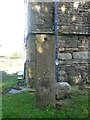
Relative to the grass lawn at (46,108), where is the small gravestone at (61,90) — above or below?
above

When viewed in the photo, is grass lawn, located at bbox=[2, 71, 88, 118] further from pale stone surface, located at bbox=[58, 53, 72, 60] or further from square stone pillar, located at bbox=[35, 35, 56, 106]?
pale stone surface, located at bbox=[58, 53, 72, 60]

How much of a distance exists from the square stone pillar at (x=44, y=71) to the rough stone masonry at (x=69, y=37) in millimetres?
2375

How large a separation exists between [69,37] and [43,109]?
330 cm

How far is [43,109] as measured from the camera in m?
5.08

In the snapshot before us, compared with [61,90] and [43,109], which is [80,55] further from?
[43,109]

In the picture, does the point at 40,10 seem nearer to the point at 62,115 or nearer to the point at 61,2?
the point at 61,2

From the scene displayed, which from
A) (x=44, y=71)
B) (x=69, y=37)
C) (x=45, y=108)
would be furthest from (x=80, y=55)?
(x=45, y=108)

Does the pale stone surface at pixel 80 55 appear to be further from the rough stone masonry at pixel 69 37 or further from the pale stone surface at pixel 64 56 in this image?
the pale stone surface at pixel 64 56

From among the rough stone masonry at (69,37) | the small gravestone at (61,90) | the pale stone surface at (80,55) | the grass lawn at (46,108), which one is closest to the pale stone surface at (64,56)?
the rough stone masonry at (69,37)

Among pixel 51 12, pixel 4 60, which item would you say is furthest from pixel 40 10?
pixel 4 60

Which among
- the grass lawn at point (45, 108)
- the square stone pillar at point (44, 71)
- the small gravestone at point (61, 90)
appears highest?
the square stone pillar at point (44, 71)

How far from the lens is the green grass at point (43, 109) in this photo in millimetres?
4680

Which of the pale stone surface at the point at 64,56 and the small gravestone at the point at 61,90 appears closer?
the small gravestone at the point at 61,90

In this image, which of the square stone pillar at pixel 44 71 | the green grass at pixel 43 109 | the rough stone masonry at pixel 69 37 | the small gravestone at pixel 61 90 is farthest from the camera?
the rough stone masonry at pixel 69 37
